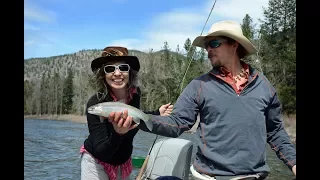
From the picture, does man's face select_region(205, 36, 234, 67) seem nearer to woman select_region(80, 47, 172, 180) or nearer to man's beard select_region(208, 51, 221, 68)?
man's beard select_region(208, 51, 221, 68)

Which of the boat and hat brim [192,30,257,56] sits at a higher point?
hat brim [192,30,257,56]

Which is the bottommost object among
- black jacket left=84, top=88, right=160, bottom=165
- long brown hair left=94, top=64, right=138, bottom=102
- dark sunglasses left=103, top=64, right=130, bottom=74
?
black jacket left=84, top=88, right=160, bottom=165

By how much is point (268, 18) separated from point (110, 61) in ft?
138

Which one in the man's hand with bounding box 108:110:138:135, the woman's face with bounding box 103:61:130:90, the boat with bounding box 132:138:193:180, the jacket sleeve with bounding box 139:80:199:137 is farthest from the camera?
the boat with bounding box 132:138:193:180

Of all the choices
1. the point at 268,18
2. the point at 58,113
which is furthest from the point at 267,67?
the point at 58,113

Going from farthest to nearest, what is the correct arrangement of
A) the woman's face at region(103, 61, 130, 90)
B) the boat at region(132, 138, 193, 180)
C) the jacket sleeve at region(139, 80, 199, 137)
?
1. the boat at region(132, 138, 193, 180)
2. the woman's face at region(103, 61, 130, 90)
3. the jacket sleeve at region(139, 80, 199, 137)

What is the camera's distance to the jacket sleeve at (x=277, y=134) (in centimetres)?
238

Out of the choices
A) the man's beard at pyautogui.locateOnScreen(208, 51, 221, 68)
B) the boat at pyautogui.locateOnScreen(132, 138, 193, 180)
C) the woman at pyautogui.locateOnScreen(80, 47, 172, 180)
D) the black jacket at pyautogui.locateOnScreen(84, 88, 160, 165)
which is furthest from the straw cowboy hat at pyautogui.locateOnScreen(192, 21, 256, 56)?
the boat at pyautogui.locateOnScreen(132, 138, 193, 180)

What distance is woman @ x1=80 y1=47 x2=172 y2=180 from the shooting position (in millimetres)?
2436

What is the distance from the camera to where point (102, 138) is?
2.42 metres

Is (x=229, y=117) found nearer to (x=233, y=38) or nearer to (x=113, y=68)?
(x=233, y=38)

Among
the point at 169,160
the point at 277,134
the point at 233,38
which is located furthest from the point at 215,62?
the point at 169,160

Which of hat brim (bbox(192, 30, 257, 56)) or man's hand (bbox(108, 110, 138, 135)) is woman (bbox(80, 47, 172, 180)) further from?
hat brim (bbox(192, 30, 257, 56))

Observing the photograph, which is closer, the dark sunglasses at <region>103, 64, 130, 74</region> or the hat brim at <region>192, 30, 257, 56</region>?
the hat brim at <region>192, 30, 257, 56</region>
